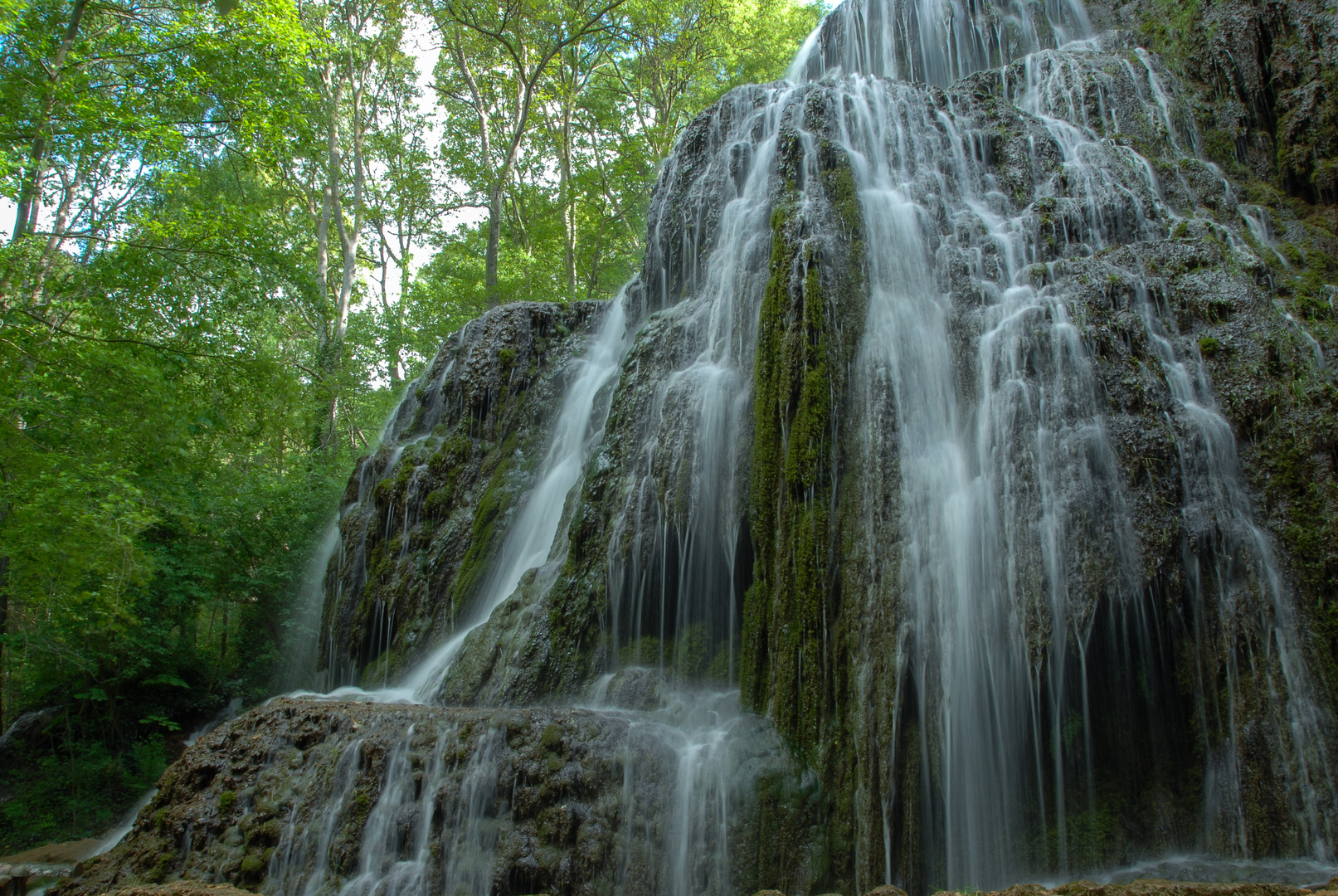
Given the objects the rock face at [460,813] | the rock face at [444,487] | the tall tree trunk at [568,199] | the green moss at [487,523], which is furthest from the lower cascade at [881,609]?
the tall tree trunk at [568,199]

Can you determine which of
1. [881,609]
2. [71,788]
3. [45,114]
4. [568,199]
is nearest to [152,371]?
[45,114]

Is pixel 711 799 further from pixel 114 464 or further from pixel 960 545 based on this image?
pixel 114 464

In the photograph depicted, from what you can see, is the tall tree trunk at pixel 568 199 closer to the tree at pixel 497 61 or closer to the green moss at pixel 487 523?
the tree at pixel 497 61

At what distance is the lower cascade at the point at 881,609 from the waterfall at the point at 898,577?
1.2 inches

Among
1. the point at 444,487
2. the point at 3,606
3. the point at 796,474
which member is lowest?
the point at 3,606

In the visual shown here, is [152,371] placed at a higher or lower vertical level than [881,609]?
higher

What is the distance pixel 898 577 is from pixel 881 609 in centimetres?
32

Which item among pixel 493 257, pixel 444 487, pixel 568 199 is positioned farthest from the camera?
pixel 568 199

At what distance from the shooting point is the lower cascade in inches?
224

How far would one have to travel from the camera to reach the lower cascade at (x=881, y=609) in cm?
569

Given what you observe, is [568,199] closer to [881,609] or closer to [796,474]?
[796,474]

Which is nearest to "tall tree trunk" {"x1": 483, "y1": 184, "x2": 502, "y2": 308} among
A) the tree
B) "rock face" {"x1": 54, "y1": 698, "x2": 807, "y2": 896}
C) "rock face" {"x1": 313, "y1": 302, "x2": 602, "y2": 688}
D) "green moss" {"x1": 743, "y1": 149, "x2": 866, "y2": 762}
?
the tree

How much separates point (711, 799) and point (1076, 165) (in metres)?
9.15

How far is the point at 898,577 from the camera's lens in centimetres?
631
